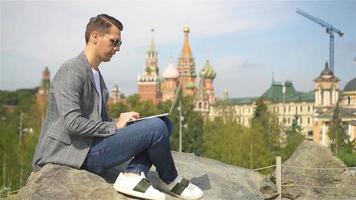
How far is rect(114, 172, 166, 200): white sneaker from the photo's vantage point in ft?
12.7

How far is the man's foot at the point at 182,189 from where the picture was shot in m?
4.11

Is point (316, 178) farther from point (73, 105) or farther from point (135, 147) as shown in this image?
Result: point (73, 105)

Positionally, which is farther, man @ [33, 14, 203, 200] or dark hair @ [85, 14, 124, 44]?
dark hair @ [85, 14, 124, 44]

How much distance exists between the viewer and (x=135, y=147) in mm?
3828

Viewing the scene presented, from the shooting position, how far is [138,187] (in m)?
3.86

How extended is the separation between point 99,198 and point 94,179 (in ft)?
0.47

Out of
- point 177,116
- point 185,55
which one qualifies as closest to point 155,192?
point 177,116

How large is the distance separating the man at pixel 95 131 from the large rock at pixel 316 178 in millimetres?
3008

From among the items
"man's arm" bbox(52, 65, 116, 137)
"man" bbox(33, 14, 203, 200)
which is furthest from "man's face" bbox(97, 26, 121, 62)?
"man's arm" bbox(52, 65, 116, 137)

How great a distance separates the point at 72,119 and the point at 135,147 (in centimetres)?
50

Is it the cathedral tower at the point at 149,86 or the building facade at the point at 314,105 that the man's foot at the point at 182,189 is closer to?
the building facade at the point at 314,105

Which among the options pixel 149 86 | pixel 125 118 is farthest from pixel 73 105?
pixel 149 86

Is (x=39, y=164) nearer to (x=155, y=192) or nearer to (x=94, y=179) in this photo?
(x=94, y=179)

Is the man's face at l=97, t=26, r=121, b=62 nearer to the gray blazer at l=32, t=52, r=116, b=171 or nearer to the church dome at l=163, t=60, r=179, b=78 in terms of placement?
the gray blazer at l=32, t=52, r=116, b=171
